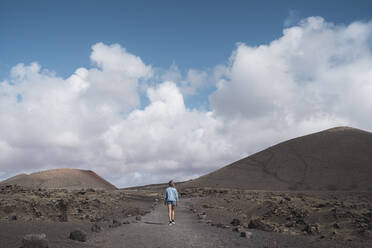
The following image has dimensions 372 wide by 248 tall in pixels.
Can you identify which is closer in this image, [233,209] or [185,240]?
[185,240]

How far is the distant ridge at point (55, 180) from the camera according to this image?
267 ft

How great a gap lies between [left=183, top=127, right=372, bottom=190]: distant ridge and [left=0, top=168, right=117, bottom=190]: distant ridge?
108 ft

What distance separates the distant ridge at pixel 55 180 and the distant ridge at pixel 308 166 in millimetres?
32867

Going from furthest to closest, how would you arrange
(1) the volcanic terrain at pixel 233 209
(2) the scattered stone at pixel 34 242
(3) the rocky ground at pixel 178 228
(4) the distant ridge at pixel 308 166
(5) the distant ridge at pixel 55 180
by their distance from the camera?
(5) the distant ridge at pixel 55 180 → (4) the distant ridge at pixel 308 166 → (1) the volcanic terrain at pixel 233 209 → (3) the rocky ground at pixel 178 228 → (2) the scattered stone at pixel 34 242

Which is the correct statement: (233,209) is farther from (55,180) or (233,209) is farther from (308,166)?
(55,180)

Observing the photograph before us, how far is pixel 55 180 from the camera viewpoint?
85.8 m

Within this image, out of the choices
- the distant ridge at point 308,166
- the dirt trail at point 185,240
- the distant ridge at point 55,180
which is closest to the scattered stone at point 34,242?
the dirt trail at point 185,240

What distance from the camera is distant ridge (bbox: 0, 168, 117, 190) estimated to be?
267 feet

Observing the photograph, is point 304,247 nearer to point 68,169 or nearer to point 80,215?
point 80,215

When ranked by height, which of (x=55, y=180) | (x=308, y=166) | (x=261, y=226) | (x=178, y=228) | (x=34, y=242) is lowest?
(x=261, y=226)

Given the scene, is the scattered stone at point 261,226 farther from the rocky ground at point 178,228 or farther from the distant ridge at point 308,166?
the distant ridge at point 308,166

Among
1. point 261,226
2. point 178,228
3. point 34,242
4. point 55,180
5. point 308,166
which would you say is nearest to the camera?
point 34,242

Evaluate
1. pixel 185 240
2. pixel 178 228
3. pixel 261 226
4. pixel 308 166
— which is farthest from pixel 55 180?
pixel 185 240

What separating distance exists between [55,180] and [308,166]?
71.6 m
